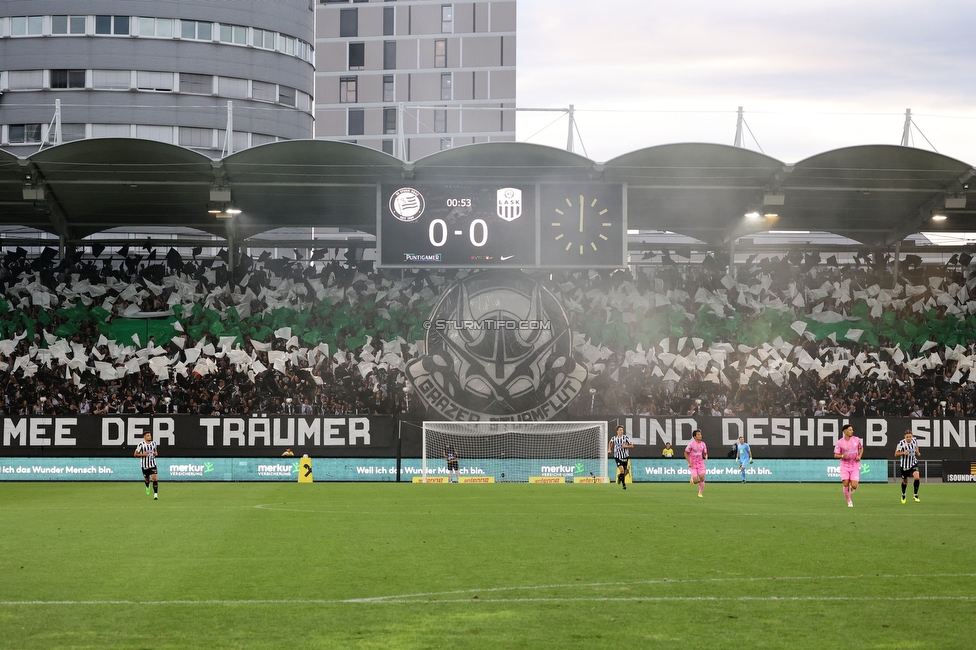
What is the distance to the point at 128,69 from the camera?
7944 centimetres

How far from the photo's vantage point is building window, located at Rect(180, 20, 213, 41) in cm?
8006

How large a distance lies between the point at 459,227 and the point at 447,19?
71.6 metres

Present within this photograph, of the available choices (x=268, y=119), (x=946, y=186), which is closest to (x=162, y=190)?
(x=946, y=186)

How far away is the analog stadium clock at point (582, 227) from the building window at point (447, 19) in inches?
2766

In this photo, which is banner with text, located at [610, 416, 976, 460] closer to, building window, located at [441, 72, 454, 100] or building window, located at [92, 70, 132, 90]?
building window, located at [92, 70, 132, 90]

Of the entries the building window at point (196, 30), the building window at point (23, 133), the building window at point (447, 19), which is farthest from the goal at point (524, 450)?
the building window at point (447, 19)

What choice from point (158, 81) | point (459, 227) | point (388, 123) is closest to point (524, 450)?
point (459, 227)

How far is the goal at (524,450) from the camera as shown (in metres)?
38.6

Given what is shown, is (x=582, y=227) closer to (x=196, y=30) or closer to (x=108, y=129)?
(x=108, y=129)

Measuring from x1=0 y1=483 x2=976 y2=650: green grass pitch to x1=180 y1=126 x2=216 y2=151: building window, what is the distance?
5928cm

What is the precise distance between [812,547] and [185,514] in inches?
499

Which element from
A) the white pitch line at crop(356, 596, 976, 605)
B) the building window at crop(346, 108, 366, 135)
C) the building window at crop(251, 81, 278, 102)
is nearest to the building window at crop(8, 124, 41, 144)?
the building window at crop(251, 81, 278, 102)

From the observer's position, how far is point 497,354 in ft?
136

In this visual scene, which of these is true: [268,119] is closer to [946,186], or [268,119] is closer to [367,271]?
[367,271]
